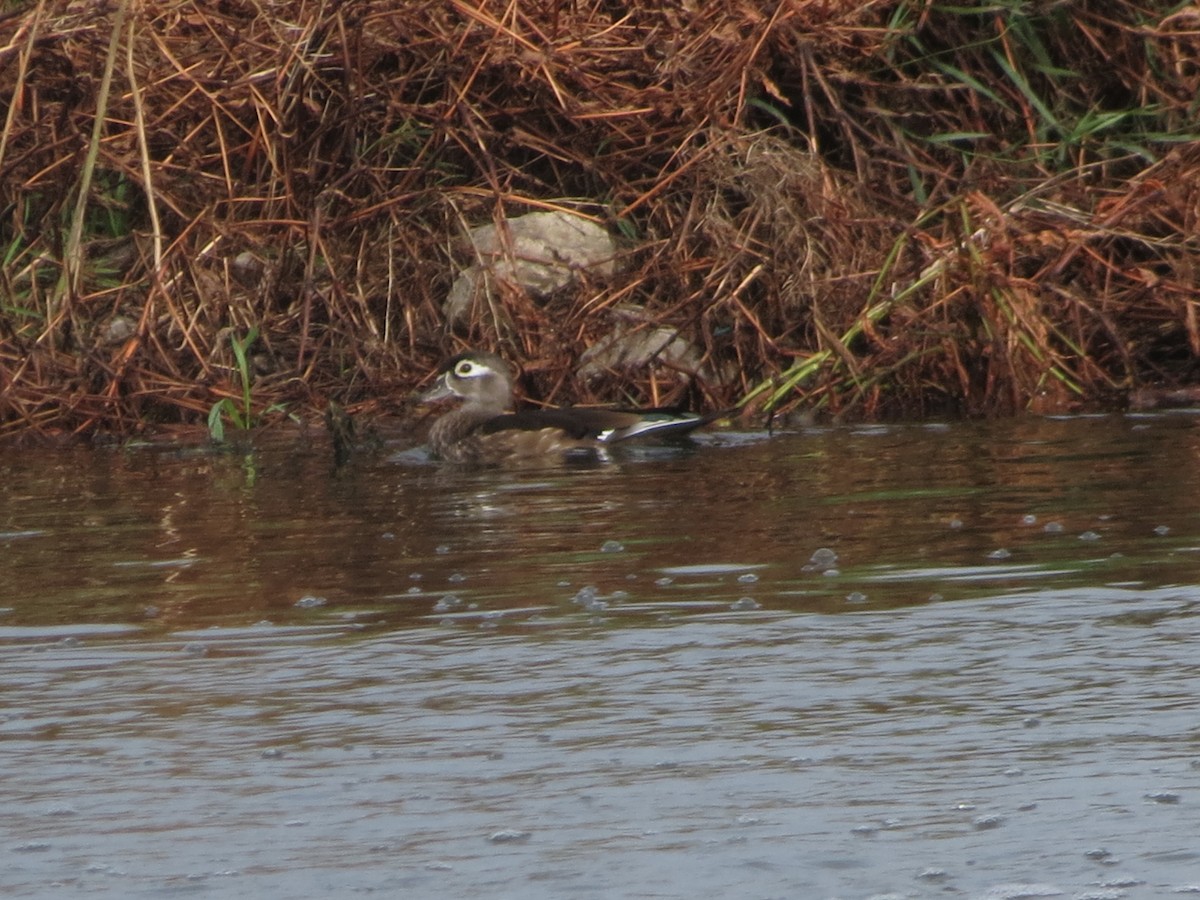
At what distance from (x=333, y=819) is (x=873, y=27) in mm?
9306

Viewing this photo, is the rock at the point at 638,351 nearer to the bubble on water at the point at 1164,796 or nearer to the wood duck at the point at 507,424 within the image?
the wood duck at the point at 507,424

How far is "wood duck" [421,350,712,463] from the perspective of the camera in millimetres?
9531

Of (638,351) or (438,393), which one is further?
(638,351)

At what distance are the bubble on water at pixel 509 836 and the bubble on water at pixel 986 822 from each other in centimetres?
65

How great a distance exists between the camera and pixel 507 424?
9844 millimetres

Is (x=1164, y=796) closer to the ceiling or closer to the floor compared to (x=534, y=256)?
closer to the floor

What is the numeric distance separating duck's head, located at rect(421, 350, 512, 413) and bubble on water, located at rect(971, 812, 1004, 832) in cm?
712

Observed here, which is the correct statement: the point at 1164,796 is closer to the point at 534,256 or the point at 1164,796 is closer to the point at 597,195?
the point at 534,256

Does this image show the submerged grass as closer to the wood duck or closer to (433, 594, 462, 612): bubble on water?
the wood duck

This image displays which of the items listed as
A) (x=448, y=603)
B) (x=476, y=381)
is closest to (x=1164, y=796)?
(x=448, y=603)

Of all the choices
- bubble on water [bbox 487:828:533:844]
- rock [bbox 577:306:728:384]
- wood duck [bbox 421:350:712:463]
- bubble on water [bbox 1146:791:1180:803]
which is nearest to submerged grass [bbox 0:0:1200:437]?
rock [bbox 577:306:728:384]

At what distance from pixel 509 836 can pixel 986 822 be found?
0.69m

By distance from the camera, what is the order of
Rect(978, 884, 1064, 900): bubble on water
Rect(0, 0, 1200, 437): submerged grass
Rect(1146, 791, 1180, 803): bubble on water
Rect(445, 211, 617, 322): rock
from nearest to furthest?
Rect(978, 884, 1064, 900): bubble on water < Rect(1146, 791, 1180, 803): bubble on water < Rect(0, 0, 1200, 437): submerged grass < Rect(445, 211, 617, 322): rock

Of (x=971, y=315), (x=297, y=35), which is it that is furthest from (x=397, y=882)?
(x=297, y=35)
